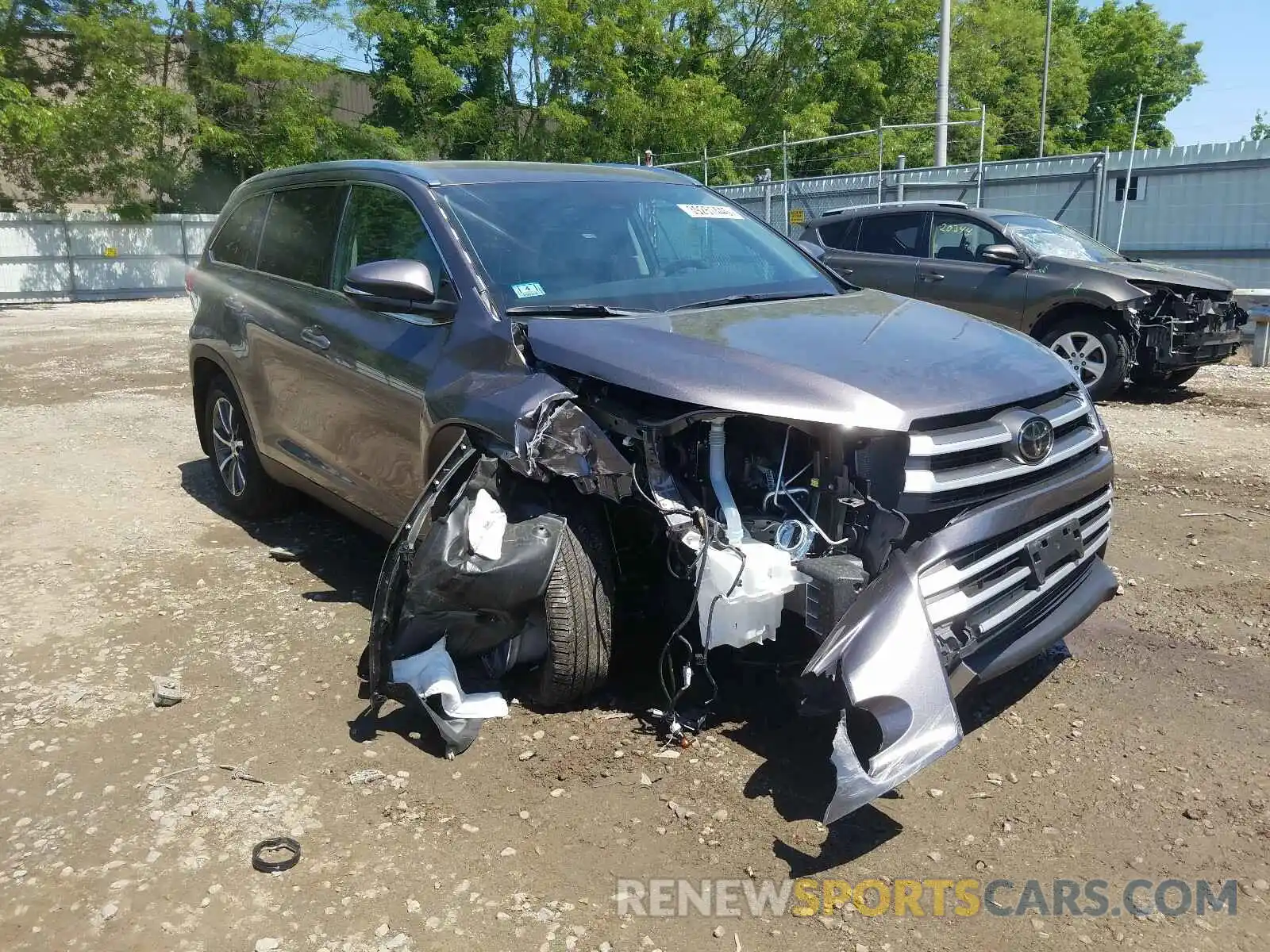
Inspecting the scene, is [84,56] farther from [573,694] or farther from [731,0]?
[573,694]

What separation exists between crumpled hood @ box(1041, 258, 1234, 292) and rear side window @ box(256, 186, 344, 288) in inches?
267

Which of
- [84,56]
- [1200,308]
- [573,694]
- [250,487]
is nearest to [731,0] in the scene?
[84,56]

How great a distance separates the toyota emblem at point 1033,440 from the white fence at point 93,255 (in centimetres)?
2359

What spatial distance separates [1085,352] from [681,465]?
6.92 meters

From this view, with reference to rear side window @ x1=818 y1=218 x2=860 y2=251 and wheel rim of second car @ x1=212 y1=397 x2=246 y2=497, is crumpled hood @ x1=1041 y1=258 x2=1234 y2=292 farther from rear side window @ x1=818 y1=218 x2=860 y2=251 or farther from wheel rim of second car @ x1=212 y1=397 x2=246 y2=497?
wheel rim of second car @ x1=212 y1=397 x2=246 y2=497

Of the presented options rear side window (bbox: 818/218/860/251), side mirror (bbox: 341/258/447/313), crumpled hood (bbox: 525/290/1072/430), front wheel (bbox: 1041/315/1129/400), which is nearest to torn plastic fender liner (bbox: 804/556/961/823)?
crumpled hood (bbox: 525/290/1072/430)

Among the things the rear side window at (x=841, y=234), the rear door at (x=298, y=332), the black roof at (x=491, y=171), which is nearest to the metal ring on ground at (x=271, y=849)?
the rear door at (x=298, y=332)

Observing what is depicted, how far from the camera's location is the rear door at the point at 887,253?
10289mm

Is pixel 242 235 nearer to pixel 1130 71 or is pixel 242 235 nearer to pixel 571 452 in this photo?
pixel 571 452

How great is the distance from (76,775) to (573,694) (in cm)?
165

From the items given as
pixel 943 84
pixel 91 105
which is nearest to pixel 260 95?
pixel 91 105

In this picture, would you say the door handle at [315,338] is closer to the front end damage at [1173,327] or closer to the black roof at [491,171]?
the black roof at [491,171]

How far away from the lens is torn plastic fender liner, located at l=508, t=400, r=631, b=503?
3309 millimetres

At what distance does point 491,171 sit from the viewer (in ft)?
14.6
